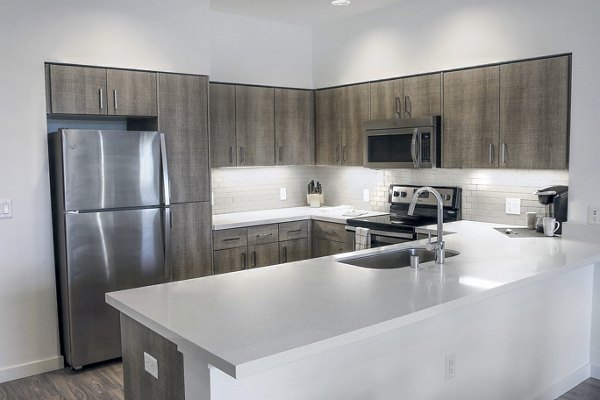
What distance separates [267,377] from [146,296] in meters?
0.62

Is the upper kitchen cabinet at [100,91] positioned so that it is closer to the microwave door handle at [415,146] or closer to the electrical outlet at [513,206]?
the microwave door handle at [415,146]

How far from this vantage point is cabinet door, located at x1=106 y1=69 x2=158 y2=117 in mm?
3980

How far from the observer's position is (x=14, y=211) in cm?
369

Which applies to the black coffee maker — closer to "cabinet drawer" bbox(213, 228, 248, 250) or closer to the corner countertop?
the corner countertop

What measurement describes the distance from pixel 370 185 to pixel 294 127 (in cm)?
93

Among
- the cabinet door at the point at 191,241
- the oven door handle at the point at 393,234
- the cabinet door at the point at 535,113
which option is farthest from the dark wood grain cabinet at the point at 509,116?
the cabinet door at the point at 191,241

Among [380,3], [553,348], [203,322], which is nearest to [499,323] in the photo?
[553,348]

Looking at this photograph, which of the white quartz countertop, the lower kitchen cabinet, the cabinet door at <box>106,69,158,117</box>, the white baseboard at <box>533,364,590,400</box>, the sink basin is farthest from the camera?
the lower kitchen cabinet

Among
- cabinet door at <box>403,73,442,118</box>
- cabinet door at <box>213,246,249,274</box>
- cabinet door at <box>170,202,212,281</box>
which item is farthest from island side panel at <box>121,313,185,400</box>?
cabinet door at <box>403,73,442,118</box>

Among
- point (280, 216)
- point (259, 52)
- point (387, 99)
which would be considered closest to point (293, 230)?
point (280, 216)

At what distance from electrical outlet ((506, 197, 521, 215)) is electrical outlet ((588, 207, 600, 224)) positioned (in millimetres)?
674

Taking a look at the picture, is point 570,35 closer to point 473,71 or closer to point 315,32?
point 473,71

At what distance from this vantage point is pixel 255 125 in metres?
5.12

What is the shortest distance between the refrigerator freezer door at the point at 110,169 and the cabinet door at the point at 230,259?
805mm
